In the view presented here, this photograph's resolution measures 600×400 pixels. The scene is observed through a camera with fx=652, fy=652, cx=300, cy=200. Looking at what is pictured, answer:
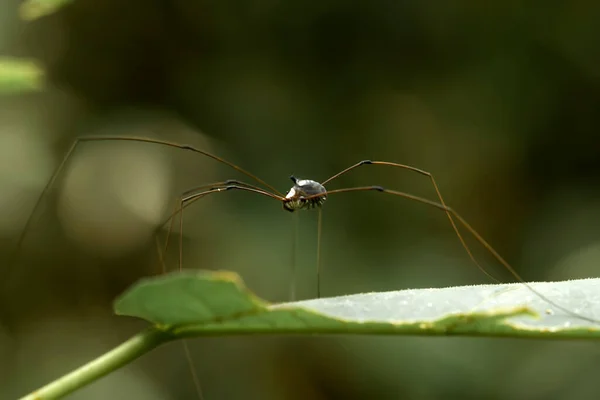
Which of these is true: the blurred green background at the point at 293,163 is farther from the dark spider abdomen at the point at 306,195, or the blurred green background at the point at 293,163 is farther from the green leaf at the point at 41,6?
the green leaf at the point at 41,6

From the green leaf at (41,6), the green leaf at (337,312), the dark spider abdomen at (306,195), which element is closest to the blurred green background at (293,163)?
the dark spider abdomen at (306,195)

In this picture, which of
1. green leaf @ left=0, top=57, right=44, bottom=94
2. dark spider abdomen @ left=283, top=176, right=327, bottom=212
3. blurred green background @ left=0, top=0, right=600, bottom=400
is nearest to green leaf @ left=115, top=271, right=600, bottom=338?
green leaf @ left=0, top=57, right=44, bottom=94

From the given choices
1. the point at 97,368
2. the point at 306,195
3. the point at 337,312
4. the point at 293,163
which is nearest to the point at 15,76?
the point at 97,368

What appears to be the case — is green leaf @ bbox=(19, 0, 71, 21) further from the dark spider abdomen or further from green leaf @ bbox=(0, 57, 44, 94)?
the dark spider abdomen

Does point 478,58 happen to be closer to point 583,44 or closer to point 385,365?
point 583,44

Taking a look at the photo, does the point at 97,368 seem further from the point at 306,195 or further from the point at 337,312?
the point at 306,195

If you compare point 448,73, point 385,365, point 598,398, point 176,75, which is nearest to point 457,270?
point 385,365
